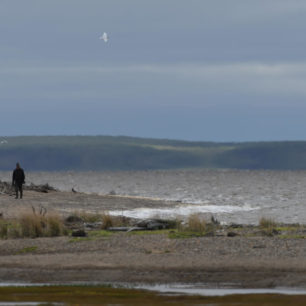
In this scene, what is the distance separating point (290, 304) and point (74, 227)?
15622 millimetres

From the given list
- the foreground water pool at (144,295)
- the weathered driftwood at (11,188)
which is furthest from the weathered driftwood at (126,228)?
the weathered driftwood at (11,188)

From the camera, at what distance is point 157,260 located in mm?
24859

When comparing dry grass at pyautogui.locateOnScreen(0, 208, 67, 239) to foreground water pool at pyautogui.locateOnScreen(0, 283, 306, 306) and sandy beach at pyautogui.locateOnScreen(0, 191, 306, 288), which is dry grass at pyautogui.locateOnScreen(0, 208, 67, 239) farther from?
foreground water pool at pyautogui.locateOnScreen(0, 283, 306, 306)

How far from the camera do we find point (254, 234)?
30.8 metres

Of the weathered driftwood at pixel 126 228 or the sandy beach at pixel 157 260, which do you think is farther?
the weathered driftwood at pixel 126 228

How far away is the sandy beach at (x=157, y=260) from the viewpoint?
75.0 feet

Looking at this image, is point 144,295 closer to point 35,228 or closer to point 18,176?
point 35,228

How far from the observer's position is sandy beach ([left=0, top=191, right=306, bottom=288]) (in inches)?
900

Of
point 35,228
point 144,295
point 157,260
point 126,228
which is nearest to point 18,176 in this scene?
point 126,228

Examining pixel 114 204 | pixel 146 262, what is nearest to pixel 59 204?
pixel 114 204

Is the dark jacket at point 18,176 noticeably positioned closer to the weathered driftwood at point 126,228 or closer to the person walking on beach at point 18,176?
the person walking on beach at point 18,176

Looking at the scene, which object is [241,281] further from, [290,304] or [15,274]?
[15,274]

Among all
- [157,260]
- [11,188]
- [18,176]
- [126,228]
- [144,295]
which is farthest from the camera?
[11,188]

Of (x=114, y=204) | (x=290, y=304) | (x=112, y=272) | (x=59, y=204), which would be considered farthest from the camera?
(x=114, y=204)
